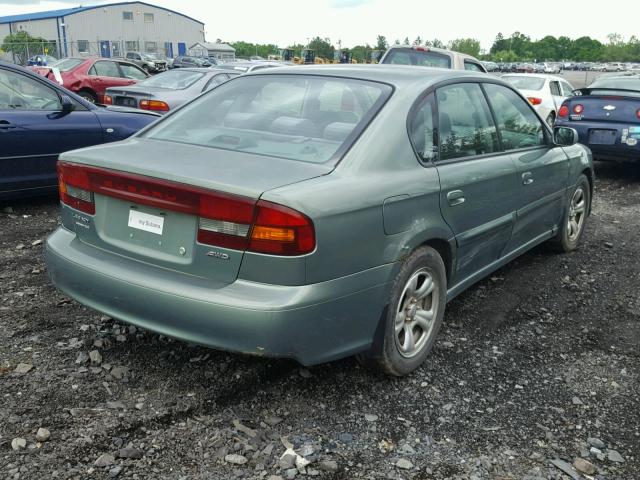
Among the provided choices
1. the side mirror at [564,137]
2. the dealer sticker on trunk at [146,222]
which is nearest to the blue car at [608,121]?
the side mirror at [564,137]

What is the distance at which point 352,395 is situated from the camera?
124 inches

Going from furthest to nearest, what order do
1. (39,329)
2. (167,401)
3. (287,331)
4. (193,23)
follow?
(193,23) < (39,329) < (167,401) < (287,331)

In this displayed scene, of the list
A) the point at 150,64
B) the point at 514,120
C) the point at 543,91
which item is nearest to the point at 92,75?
the point at 543,91

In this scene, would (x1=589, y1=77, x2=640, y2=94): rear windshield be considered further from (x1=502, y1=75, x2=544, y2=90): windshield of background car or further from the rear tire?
the rear tire

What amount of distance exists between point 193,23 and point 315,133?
3373 inches

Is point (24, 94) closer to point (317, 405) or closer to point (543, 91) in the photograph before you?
point (317, 405)

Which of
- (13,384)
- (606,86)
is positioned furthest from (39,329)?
(606,86)

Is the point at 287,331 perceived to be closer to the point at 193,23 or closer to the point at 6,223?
the point at 6,223

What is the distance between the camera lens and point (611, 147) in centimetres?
891

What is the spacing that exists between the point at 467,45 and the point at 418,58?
14128 centimetres

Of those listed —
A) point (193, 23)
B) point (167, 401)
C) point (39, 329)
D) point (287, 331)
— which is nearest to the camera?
point (287, 331)

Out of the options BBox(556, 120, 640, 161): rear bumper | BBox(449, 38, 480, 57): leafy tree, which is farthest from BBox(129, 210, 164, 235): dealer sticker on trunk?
BBox(449, 38, 480, 57): leafy tree

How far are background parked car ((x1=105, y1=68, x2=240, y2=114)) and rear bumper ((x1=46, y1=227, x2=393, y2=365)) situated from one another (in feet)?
24.0

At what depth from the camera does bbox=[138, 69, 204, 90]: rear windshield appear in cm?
1078
